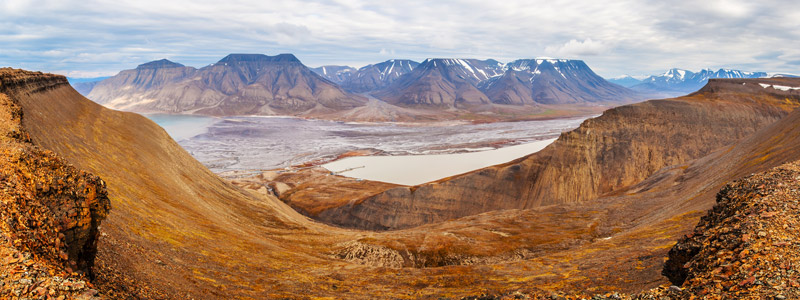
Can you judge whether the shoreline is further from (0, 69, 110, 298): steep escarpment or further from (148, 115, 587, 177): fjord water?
(0, 69, 110, 298): steep escarpment

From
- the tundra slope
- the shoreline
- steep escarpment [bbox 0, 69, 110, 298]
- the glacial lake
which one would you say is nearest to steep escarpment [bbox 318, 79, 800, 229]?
the tundra slope

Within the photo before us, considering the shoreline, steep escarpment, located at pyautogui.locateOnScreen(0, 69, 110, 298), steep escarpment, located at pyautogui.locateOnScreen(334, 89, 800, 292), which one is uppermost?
steep escarpment, located at pyautogui.locateOnScreen(0, 69, 110, 298)

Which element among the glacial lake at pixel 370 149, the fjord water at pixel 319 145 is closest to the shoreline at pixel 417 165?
the glacial lake at pixel 370 149

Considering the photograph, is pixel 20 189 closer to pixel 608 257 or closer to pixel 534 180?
pixel 608 257

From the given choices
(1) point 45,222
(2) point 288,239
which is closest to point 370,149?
(2) point 288,239

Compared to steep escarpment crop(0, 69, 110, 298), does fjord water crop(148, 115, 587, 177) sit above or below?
below

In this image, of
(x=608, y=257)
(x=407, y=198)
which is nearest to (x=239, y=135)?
(x=407, y=198)

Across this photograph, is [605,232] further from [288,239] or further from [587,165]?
[587,165]
